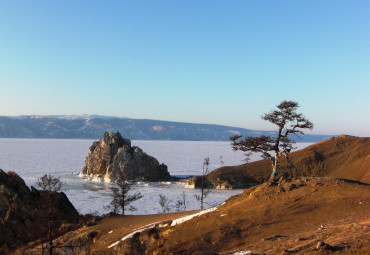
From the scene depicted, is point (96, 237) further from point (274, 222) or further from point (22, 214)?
point (274, 222)

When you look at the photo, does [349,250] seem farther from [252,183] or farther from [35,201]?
[252,183]

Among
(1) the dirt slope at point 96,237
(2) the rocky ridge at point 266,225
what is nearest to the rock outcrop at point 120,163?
(1) the dirt slope at point 96,237

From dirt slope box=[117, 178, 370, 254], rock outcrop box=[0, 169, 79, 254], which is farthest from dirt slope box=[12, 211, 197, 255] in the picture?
dirt slope box=[117, 178, 370, 254]

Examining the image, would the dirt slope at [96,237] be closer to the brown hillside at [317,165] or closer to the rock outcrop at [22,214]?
the rock outcrop at [22,214]

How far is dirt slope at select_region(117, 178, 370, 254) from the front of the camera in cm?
1559

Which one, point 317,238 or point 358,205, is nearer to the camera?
point 317,238

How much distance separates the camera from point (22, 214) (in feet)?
117

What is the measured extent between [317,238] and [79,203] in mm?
53863

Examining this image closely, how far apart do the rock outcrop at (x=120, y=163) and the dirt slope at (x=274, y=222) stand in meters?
71.1

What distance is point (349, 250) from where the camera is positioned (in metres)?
11.3

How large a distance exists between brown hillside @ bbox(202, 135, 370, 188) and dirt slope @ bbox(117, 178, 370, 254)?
48990mm

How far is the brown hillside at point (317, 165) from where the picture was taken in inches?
2894

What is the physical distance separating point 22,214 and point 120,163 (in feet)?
206

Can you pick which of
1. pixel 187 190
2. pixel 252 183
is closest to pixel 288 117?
pixel 187 190
